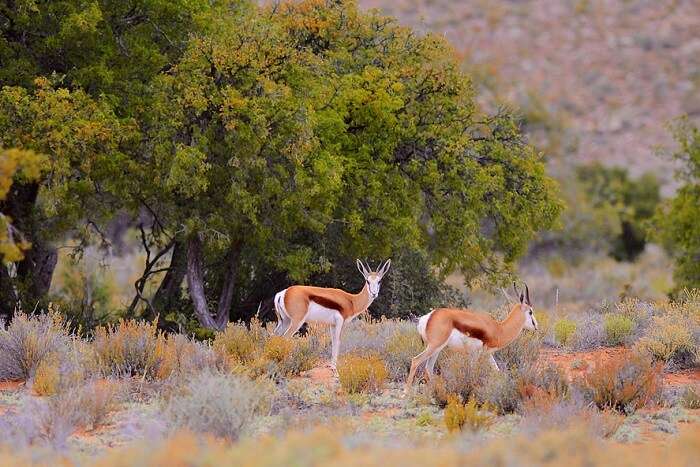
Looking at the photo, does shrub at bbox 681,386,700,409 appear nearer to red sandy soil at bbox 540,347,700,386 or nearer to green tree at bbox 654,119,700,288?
red sandy soil at bbox 540,347,700,386

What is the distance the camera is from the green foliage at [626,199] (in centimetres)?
5409

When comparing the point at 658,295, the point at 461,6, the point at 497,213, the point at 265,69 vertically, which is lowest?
the point at 658,295

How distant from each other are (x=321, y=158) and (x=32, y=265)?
644cm

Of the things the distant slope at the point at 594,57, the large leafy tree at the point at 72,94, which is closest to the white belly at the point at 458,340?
the large leafy tree at the point at 72,94

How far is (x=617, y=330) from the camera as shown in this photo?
1798cm

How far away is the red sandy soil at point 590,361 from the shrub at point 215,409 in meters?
5.86

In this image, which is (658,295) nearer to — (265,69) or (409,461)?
(265,69)

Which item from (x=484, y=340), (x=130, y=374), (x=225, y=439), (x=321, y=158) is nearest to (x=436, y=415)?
(x=484, y=340)

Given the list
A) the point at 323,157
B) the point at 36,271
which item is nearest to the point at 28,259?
the point at 36,271

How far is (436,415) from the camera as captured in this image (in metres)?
12.2

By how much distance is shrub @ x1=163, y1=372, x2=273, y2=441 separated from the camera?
9.92 m

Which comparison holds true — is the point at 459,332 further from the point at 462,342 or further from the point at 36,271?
the point at 36,271

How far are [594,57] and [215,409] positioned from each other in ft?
203

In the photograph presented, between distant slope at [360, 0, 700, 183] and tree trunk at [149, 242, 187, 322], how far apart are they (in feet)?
137
